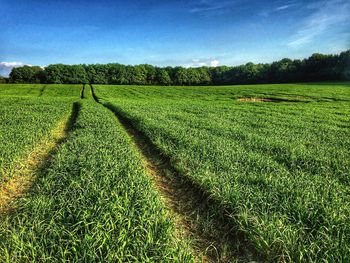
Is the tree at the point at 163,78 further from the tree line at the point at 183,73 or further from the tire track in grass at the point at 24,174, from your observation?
the tire track in grass at the point at 24,174

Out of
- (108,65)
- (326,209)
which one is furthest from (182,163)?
(108,65)

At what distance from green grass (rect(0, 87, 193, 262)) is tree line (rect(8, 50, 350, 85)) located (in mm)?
100864

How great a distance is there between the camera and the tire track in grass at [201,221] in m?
5.27

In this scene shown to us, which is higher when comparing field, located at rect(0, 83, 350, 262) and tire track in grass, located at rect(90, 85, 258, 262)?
field, located at rect(0, 83, 350, 262)

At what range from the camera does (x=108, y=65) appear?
128875 mm

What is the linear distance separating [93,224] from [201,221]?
257 cm

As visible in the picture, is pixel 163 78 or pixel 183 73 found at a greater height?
pixel 183 73

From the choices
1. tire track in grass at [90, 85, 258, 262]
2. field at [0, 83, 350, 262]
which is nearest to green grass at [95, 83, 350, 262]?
field at [0, 83, 350, 262]

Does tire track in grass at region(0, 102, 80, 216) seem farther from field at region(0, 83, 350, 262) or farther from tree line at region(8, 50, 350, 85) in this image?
tree line at region(8, 50, 350, 85)

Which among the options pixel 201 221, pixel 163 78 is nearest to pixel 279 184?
pixel 201 221

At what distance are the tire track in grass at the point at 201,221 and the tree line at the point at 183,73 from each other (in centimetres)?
9852

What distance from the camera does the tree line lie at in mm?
95188

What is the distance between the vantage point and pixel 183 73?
124 m

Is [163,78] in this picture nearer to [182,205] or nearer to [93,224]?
[182,205]
